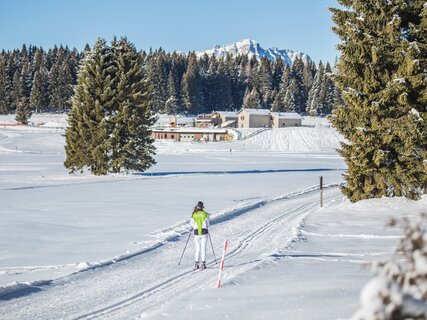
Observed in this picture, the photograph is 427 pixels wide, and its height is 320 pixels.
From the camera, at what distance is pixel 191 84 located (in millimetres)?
141375

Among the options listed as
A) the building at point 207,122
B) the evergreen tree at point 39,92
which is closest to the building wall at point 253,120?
the building at point 207,122

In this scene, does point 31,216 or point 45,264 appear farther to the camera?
point 31,216

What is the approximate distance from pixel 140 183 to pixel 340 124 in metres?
18.4

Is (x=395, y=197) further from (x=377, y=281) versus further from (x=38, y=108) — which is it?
(x=38, y=108)

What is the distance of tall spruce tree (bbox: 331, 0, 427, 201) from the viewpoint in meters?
22.3

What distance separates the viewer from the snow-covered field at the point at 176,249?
31.7 feet

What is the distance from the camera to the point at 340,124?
23.9 m

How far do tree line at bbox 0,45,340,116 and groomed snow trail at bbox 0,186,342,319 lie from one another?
107 meters

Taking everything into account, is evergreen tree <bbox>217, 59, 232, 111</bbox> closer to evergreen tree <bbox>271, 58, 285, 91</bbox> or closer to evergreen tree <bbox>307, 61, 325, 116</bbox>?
evergreen tree <bbox>271, 58, 285, 91</bbox>

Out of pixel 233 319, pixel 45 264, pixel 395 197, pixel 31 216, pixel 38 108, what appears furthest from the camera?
pixel 38 108

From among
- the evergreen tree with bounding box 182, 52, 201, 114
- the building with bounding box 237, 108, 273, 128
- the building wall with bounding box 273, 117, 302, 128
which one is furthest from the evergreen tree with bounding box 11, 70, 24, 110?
the building wall with bounding box 273, 117, 302, 128

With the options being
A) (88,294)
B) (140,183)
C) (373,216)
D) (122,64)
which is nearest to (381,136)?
(373,216)

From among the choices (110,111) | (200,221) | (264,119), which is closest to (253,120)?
(264,119)

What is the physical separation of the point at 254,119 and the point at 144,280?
341ft
